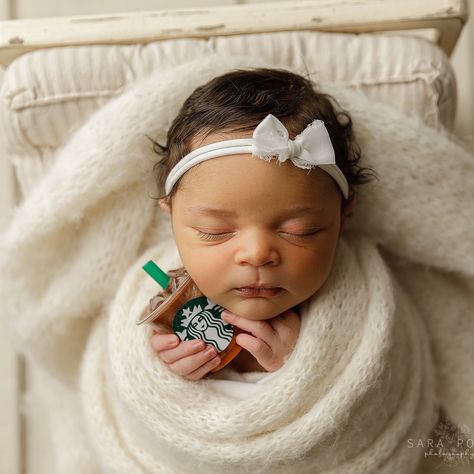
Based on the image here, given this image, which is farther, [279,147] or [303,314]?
[303,314]

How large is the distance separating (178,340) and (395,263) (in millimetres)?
418

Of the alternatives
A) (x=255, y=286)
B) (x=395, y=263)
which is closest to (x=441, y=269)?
(x=395, y=263)

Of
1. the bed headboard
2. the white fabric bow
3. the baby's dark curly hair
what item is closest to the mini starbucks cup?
the baby's dark curly hair

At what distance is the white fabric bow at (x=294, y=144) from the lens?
0.73m

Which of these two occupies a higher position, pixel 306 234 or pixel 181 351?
pixel 306 234

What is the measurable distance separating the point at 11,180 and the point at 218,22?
1.95 feet

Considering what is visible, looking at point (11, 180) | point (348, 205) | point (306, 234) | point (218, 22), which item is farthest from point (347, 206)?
point (11, 180)

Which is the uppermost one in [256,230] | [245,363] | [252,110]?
[252,110]

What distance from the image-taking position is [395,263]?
1062 millimetres

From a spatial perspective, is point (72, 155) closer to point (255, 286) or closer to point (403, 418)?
point (255, 286)

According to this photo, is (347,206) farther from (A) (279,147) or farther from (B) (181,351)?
(B) (181,351)

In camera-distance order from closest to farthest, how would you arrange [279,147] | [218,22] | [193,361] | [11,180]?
1. [279,147]
2. [193,361]
3. [218,22]
4. [11,180]

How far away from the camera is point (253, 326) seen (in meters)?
0.84

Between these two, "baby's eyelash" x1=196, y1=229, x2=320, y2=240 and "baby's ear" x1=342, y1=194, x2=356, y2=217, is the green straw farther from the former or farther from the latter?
"baby's ear" x1=342, y1=194, x2=356, y2=217
